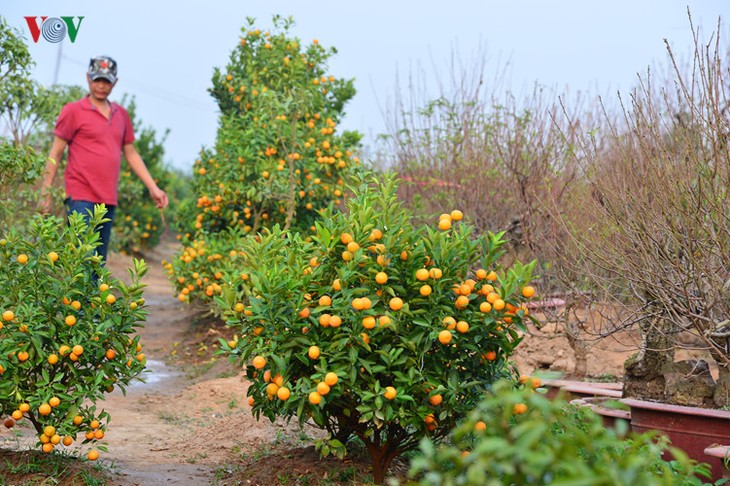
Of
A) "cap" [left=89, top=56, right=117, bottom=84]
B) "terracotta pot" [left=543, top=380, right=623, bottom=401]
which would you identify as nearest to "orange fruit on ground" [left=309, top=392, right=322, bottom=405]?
"terracotta pot" [left=543, top=380, right=623, bottom=401]

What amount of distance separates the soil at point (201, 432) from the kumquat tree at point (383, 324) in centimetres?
63

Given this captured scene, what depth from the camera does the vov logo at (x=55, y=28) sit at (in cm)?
620

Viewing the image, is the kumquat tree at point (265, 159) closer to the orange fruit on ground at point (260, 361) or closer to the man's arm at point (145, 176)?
the man's arm at point (145, 176)

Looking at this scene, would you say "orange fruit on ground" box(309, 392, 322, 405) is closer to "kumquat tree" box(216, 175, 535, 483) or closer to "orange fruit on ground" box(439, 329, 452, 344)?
"kumquat tree" box(216, 175, 535, 483)

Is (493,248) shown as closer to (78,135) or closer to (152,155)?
(78,135)

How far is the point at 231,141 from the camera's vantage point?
9.01 meters

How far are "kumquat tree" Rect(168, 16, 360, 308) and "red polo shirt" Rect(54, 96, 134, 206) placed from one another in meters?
1.94

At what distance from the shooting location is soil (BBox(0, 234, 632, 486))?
13.5ft

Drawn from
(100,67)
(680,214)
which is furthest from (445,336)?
(100,67)

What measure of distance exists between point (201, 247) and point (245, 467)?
4.84 meters

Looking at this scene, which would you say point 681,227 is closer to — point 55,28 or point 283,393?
point 283,393

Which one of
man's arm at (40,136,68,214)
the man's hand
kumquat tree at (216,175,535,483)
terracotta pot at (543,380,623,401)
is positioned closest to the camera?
kumquat tree at (216,175,535,483)

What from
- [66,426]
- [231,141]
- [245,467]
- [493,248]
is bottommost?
[245,467]

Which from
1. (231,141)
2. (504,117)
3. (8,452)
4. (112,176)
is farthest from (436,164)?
(8,452)
